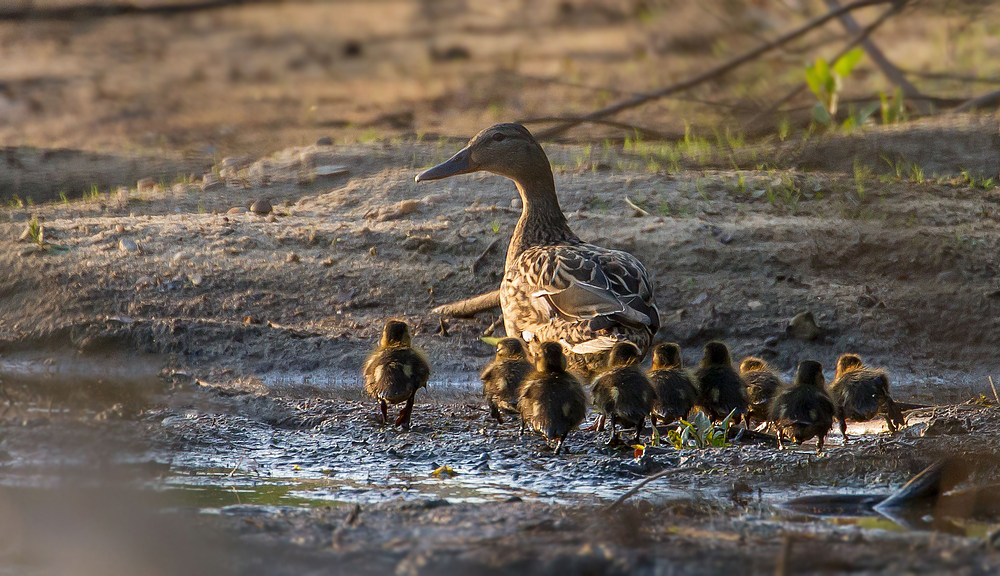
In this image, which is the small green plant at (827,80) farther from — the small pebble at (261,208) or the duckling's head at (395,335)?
the duckling's head at (395,335)

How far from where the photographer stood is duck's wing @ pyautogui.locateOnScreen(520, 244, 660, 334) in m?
5.95

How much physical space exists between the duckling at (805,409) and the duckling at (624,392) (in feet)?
1.87

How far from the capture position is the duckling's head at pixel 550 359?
17.0ft

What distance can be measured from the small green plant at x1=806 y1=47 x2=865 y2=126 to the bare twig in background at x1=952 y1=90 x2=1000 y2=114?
1.13 metres

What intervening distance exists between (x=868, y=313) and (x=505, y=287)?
8.02 ft

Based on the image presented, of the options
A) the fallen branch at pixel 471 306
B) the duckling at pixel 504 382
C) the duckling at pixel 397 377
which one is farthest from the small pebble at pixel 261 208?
the duckling at pixel 504 382

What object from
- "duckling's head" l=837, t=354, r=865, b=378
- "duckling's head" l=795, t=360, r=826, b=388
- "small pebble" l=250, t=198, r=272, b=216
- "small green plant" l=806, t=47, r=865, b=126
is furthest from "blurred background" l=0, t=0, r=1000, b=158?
"duckling's head" l=795, t=360, r=826, b=388

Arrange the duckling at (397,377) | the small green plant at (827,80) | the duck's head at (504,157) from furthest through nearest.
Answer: the small green plant at (827,80) < the duck's head at (504,157) < the duckling at (397,377)

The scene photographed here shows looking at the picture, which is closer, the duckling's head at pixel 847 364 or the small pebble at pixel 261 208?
the duckling's head at pixel 847 364

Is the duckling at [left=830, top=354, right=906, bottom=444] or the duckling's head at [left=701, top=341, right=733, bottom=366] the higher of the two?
the duckling's head at [left=701, top=341, right=733, bottom=366]

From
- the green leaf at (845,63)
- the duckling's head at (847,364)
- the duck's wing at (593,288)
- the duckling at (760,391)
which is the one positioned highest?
the green leaf at (845,63)

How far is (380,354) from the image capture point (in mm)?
5688

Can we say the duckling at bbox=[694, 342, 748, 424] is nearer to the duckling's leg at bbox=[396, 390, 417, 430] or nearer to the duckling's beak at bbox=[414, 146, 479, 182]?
the duckling's leg at bbox=[396, 390, 417, 430]

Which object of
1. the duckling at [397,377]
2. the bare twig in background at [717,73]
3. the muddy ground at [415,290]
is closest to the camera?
the muddy ground at [415,290]
